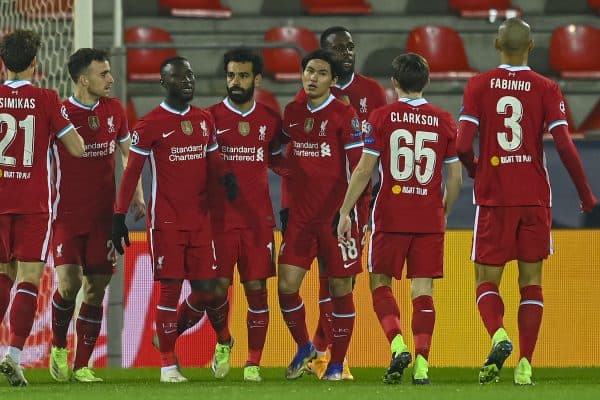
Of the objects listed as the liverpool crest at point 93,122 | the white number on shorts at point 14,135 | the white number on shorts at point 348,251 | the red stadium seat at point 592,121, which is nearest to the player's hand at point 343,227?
the white number on shorts at point 348,251

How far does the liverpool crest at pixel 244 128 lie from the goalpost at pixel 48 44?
181 centimetres

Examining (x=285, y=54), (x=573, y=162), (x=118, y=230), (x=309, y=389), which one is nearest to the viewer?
(x=309, y=389)

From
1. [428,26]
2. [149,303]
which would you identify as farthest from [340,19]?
[149,303]

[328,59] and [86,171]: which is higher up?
[328,59]

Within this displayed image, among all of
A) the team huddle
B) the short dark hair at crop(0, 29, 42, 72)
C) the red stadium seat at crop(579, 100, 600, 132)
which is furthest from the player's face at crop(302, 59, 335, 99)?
the red stadium seat at crop(579, 100, 600, 132)

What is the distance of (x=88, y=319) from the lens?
7961 millimetres

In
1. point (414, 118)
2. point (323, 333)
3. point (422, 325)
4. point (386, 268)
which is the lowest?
point (323, 333)

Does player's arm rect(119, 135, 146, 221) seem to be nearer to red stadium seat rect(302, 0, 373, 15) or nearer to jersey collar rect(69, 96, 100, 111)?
jersey collar rect(69, 96, 100, 111)

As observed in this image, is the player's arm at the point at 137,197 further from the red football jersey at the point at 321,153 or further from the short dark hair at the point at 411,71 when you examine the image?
the short dark hair at the point at 411,71

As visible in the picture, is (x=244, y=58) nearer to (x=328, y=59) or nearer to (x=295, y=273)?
(x=328, y=59)

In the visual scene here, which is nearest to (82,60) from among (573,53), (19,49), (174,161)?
(19,49)

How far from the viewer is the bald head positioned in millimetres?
7145

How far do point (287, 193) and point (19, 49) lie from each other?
1678 mm

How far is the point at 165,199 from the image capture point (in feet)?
25.1
